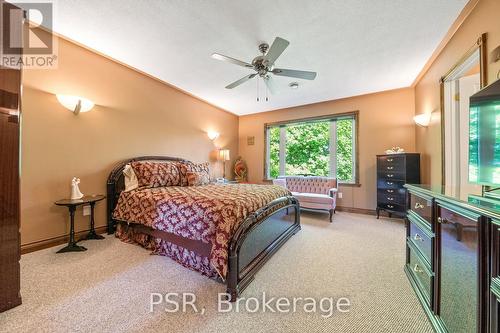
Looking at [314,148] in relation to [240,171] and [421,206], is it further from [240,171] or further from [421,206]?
[421,206]

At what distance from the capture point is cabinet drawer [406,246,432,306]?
140 centimetres

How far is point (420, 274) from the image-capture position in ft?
5.22

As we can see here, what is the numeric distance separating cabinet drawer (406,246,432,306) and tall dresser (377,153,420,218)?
1.93 m

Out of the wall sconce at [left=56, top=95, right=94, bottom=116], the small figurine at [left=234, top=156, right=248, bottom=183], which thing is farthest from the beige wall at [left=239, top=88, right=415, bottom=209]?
the wall sconce at [left=56, top=95, right=94, bottom=116]

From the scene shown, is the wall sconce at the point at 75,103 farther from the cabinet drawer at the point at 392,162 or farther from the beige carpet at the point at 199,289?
the cabinet drawer at the point at 392,162

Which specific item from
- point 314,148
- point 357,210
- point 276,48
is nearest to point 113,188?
point 276,48

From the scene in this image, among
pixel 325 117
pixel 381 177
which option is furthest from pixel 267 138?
pixel 381 177

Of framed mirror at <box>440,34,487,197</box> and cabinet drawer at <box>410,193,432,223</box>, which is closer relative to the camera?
cabinet drawer at <box>410,193,432,223</box>

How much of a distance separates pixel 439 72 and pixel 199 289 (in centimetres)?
427

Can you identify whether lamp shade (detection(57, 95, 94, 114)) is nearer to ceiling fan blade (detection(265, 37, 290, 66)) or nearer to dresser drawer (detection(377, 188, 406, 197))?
ceiling fan blade (detection(265, 37, 290, 66))

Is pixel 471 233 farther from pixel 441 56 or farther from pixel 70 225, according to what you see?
pixel 70 225

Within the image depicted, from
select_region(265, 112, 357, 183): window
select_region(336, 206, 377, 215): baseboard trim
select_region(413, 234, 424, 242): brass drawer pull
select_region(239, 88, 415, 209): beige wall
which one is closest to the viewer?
select_region(413, 234, 424, 242): brass drawer pull

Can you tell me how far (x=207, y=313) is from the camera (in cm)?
144

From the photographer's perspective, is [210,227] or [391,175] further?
[391,175]
